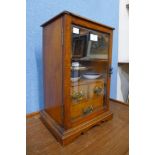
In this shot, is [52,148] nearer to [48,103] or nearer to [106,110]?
[48,103]

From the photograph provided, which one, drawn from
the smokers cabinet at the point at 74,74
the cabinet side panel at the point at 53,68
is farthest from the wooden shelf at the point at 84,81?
the cabinet side panel at the point at 53,68

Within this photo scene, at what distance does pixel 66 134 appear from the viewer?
777mm

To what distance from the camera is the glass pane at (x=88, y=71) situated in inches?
34.9

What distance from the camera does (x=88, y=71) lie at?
3.53ft

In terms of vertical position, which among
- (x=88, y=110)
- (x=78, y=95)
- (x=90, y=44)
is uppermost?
(x=90, y=44)
